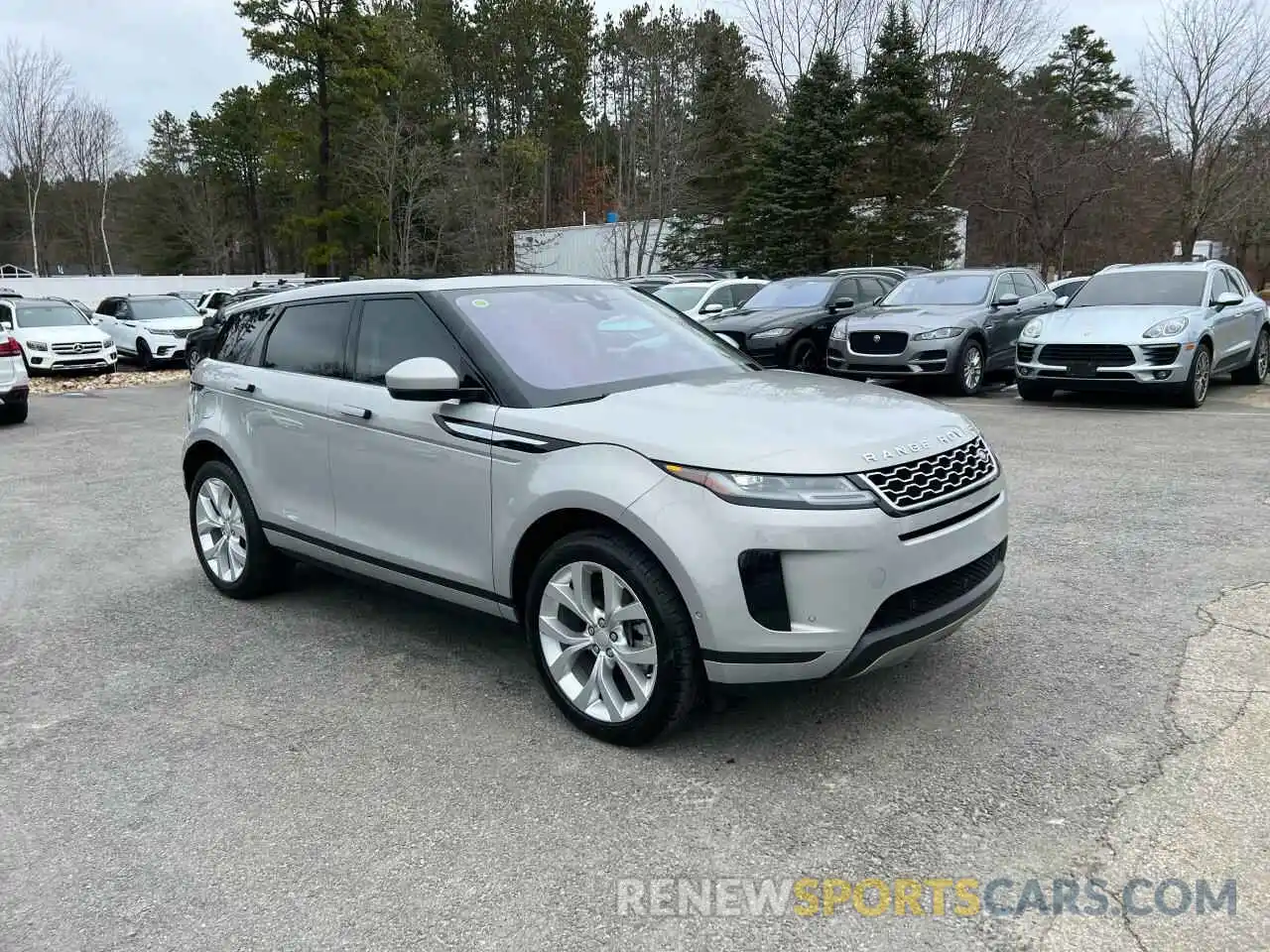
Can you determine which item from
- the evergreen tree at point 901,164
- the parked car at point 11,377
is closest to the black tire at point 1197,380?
the parked car at point 11,377

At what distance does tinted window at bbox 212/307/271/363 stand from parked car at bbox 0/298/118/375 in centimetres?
1687

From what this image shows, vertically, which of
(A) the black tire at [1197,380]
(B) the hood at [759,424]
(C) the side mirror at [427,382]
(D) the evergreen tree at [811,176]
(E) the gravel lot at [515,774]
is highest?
(D) the evergreen tree at [811,176]

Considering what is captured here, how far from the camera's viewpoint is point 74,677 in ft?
14.5

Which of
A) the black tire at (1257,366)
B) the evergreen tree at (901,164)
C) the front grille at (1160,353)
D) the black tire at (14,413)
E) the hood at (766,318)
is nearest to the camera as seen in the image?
the front grille at (1160,353)

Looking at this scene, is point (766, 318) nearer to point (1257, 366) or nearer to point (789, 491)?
point (1257, 366)

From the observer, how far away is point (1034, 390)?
492 inches

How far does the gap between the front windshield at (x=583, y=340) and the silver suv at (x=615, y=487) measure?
1 cm

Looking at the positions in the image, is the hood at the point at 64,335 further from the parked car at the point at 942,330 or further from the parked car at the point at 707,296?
the parked car at the point at 942,330

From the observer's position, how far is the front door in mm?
3953

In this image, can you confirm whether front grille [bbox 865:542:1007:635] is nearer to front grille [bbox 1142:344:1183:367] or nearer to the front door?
the front door

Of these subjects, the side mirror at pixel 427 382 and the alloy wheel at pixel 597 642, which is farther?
the side mirror at pixel 427 382

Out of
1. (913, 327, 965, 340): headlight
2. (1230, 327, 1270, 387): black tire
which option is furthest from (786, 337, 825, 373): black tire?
(1230, 327, 1270, 387): black tire

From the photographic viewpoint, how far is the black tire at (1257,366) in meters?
13.6

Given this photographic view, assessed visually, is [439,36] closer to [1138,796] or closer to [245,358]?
[245,358]
